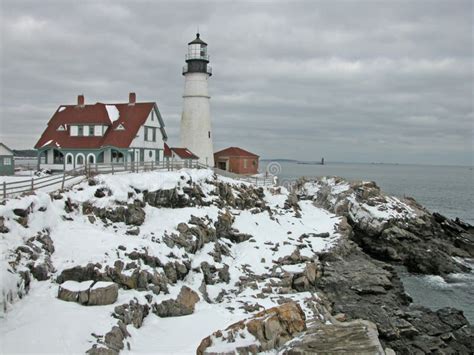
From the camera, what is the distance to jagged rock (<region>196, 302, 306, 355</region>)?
1162cm

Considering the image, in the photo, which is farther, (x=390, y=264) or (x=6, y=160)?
(x=390, y=264)

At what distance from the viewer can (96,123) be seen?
37000mm

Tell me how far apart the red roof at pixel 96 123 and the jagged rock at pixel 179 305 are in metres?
19.4

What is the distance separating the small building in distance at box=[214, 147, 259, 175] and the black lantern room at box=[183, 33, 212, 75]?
8665mm

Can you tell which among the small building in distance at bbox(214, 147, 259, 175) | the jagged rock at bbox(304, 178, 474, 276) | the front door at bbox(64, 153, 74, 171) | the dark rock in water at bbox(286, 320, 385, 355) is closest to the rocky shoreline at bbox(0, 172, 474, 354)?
the dark rock in water at bbox(286, 320, 385, 355)

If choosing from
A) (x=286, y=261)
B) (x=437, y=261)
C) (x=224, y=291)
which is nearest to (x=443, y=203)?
(x=437, y=261)

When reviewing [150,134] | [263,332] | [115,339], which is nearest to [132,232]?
[115,339]

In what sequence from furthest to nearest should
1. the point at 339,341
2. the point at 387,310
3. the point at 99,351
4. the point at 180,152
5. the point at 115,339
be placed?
1. the point at 180,152
2. the point at 387,310
3. the point at 115,339
4. the point at 99,351
5. the point at 339,341

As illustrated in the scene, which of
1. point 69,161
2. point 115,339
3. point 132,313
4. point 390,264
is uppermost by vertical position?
point 69,161

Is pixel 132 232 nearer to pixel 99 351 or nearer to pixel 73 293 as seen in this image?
pixel 73 293

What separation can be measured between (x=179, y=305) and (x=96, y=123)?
23.6 meters

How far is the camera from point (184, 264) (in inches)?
811

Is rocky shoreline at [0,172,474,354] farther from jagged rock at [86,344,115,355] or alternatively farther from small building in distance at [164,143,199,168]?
small building in distance at [164,143,199,168]

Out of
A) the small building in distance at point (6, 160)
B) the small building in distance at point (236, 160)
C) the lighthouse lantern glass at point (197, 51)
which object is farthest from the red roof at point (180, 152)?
the small building in distance at point (6, 160)
